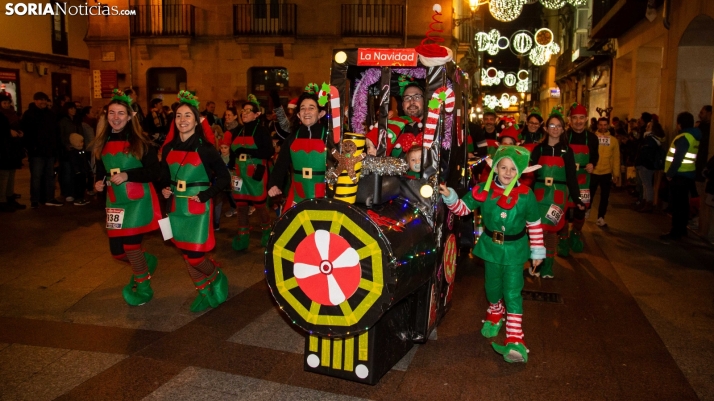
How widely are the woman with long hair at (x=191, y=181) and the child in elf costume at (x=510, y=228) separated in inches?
91.3

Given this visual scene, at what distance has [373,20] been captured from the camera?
848 inches

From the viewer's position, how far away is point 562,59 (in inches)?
1401

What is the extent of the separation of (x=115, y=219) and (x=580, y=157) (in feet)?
19.5

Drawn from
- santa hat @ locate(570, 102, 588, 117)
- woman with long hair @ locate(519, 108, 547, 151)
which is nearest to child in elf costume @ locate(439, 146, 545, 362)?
santa hat @ locate(570, 102, 588, 117)

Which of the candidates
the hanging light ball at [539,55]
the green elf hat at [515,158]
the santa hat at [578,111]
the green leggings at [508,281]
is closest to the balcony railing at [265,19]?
the hanging light ball at [539,55]

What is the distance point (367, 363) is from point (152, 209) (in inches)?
118

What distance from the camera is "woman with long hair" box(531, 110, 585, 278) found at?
7.07m

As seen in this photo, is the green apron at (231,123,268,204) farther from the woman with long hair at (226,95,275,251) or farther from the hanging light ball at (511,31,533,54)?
the hanging light ball at (511,31,533,54)

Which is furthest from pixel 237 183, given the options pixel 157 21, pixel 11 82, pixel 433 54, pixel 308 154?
pixel 11 82

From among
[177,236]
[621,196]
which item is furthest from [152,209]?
[621,196]

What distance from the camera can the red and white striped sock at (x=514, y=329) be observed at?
15.7ft

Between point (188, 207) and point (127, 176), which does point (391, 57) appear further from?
point (127, 176)

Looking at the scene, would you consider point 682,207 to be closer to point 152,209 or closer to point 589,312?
point 589,312

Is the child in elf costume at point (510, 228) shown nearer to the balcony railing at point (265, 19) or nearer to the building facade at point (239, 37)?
the building facade at point (239, 37)
